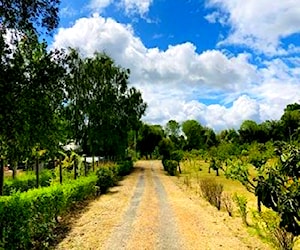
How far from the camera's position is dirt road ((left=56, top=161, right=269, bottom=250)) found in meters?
10.9

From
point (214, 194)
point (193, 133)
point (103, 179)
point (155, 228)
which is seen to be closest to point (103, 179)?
point (103, 179)

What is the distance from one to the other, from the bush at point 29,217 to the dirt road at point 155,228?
638mm

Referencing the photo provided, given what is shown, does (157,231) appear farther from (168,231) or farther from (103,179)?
(103,179)

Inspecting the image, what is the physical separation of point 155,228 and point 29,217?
15.7ft

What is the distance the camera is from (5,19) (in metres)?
7.71

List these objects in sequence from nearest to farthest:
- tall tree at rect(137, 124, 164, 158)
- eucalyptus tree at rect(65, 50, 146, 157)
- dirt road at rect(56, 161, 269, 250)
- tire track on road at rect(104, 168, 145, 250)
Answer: tire track on road at rect(104, 168, 145, 250) < dirt road at rect(56, 161, 269, 250) < eucalyptus tree at rect(65, 50, 146, 157) < tall tree at rect(137, 124, 164, 158)

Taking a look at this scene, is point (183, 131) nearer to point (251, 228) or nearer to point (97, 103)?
point (97, 103)

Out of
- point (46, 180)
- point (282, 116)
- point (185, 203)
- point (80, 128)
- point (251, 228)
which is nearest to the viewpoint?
point (251, 228)

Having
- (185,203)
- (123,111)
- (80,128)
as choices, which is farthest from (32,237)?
(123,111)

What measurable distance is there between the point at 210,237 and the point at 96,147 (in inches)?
1286

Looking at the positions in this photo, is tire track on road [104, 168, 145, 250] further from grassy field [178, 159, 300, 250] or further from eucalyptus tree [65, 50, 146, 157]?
eucalyptus tree [65, 50, 146, 157]

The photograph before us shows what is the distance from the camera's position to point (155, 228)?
512 inches

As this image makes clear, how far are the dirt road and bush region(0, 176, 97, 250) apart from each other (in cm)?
64

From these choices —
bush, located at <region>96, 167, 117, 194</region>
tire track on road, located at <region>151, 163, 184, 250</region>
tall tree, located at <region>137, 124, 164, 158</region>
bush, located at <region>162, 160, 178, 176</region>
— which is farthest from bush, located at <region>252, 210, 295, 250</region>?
tall tree, located at <region>137, 124, 164, 158</region>
